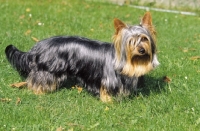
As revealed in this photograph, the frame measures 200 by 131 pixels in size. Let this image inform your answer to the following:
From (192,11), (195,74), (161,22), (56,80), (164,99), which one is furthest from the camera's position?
(192,11)

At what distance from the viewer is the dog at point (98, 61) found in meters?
5.22

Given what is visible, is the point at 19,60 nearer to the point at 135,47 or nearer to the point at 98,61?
the point at 98,61

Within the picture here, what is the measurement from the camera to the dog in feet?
17.1

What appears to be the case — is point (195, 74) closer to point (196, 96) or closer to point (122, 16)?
point (196, 96)

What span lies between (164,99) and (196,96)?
447mm

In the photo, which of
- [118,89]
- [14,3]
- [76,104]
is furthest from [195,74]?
[14,3]

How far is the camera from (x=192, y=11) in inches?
577

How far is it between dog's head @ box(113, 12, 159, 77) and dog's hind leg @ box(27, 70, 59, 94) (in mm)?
1137

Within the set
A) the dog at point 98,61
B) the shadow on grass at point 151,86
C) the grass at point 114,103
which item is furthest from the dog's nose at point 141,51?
the shadow on grass at point 151,86

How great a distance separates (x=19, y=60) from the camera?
6.28 meters

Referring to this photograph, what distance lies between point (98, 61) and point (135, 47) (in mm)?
774

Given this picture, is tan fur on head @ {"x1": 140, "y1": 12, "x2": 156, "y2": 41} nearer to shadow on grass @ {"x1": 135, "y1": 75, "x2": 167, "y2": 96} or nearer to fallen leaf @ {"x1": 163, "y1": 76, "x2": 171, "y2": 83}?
shadow on grass @ {"x1": 135, "y1": 75, "x2": 167, "y2": 96}

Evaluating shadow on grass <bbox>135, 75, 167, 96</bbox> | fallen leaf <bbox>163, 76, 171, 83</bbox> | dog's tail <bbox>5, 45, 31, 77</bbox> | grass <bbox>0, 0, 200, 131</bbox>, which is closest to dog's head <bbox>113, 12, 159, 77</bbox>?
grass <bbox>0, 0, 200, 131</bbox>

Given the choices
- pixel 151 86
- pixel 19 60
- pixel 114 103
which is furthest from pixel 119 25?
pixel 19 60
